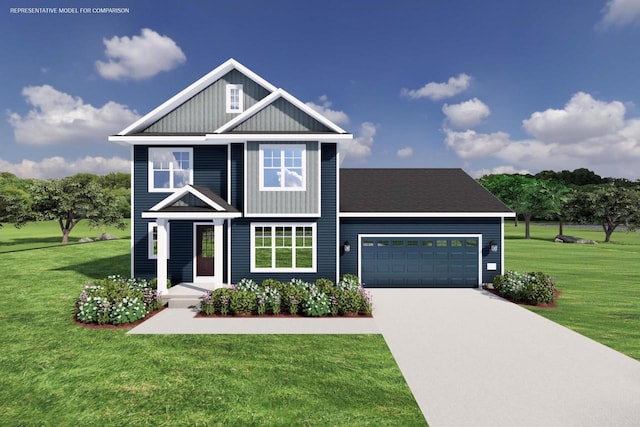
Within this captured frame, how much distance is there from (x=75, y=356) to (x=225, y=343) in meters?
3.56

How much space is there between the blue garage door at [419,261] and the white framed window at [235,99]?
8856 millimetres

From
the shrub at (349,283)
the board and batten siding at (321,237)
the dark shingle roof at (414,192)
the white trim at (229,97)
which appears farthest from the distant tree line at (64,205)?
the shrub at (349,283)

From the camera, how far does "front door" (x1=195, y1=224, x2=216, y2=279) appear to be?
14.9 metres

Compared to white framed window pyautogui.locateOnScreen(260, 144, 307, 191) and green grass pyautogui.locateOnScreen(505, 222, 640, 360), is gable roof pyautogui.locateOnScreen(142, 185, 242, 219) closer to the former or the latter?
white framed window pyautogui.locateOnScreen(260, 144, 307, 191)

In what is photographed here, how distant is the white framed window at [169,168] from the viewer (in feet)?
48.7

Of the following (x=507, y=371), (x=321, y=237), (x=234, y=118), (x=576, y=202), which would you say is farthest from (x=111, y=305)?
(x=576, y=202)

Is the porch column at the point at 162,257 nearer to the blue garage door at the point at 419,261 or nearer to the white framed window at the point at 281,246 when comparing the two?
the white framed window at the point at 281,246

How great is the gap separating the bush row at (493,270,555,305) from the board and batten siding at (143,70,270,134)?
13960 millimetres

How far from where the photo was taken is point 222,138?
13.8 meters

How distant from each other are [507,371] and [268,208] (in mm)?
10049

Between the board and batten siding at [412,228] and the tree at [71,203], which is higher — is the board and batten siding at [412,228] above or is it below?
below

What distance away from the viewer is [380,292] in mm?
14812

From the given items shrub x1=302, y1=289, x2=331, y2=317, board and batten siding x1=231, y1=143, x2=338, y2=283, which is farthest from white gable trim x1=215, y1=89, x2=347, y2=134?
shrub x1=302, y1=289, x2=331, y2=317

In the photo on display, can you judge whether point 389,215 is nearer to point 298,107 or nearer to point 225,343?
point 298,107
